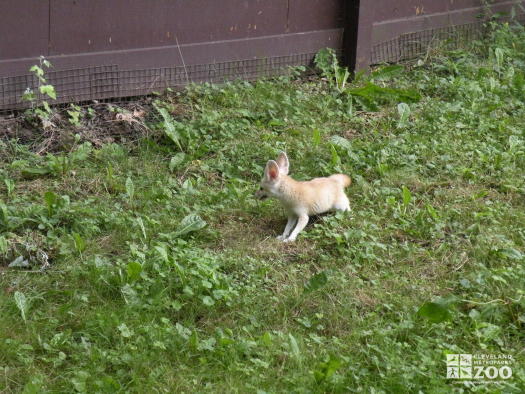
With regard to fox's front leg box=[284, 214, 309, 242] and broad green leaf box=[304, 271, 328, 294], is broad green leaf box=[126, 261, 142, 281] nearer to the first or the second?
broad green leaf box=[304, 271, 328, 294]

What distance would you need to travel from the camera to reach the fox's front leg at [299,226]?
5.60 metres

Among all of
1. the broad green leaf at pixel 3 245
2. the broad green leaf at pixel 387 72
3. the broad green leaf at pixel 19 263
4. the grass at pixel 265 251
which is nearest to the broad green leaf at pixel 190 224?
the grass at pixel 265 251

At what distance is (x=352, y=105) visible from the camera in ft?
26.0

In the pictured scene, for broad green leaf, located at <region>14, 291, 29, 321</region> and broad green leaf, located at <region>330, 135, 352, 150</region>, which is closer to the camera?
broad green leaf, located at <region>14, 291, 29, 321</region>

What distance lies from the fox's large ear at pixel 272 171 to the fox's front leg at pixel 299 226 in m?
0.33

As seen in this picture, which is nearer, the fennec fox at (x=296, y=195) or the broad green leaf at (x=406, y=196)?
the fennec fox at (x=296, y=195)

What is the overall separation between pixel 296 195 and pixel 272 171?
0.24 meters

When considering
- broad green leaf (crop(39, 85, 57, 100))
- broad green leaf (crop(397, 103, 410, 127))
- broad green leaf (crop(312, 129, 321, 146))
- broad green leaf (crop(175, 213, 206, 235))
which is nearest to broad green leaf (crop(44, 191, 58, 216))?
broad green leaf (crop(175, 213, 206, 235))

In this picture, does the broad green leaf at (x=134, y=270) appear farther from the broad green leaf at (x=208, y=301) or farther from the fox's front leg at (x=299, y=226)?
the fox's front leg at (x=299, y=226)

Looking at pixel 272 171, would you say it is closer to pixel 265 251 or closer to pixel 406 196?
Answer: pixel 265 251

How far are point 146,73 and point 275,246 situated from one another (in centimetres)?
279

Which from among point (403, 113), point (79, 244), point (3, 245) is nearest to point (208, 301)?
point (79, 244)

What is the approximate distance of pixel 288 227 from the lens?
5734 mm

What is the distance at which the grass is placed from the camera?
168 inches
